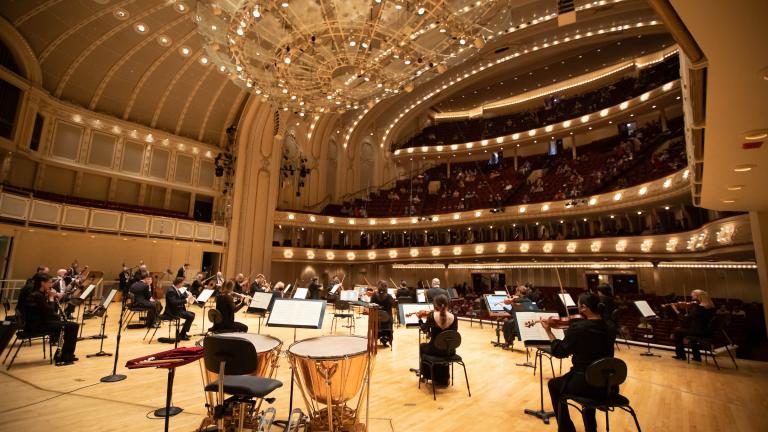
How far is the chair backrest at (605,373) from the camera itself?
3.01 meters

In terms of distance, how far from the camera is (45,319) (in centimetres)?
556

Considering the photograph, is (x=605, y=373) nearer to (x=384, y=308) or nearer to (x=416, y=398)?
(x=416, y=398)

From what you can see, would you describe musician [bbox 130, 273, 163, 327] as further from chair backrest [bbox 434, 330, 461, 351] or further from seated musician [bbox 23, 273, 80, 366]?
chair backrest [bbox 434, 330, 461, 351]

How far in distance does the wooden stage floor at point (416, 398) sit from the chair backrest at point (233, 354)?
4.92 ft

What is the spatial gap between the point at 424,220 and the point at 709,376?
16485mm

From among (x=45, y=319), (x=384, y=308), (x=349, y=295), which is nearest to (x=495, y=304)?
(x=384, y=308)

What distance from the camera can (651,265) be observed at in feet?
53.3

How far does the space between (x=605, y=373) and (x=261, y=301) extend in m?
6.36

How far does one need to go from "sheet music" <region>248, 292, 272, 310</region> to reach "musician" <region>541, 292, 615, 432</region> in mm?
5789

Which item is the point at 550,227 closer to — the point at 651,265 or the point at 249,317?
the point at 651,265

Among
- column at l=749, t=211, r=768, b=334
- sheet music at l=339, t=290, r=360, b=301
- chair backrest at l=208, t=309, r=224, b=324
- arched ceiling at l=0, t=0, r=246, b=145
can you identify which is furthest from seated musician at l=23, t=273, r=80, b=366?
column at l=749, t=211, r=768, b=334

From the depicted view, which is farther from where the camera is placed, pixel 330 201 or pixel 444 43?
pixel 330 201

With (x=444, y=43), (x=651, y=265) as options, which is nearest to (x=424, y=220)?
(x=651, y=265)

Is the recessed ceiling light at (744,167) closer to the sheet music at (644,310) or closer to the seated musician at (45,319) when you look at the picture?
the sheet music at (644,310)
